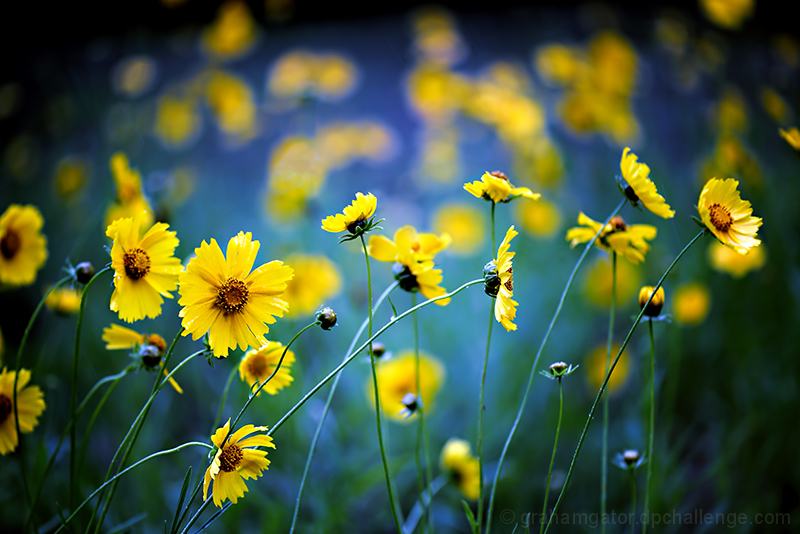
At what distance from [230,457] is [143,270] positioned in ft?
0.65

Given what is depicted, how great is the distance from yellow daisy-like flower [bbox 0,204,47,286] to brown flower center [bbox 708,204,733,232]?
81 cm

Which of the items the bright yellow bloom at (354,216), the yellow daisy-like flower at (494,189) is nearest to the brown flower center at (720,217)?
the yellow daisy-like flower at (494,189)

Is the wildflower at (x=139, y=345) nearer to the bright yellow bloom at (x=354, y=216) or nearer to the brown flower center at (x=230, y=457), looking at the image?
the brown flower center at (x=230, y=457)

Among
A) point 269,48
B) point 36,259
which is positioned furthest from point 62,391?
point 269,48

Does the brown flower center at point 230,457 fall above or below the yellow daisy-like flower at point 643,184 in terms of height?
below

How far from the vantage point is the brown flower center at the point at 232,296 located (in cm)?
40

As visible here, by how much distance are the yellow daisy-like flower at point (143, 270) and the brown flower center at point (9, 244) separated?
1.08ft

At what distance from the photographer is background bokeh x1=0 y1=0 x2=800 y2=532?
35.5 inches

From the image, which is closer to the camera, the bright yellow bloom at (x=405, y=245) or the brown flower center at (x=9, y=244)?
the bright yellow bloom at (x=405, y=245)

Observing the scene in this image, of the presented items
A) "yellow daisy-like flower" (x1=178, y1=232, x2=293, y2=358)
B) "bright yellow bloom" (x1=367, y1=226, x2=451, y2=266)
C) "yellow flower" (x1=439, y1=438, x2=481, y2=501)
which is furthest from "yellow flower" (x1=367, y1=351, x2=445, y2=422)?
"yellow daisy-like flower" (x1=178, y1=232, x2=293, y2=358)

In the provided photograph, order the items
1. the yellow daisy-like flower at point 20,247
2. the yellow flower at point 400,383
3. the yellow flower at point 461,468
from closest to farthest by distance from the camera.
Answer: the yellow daisy-like flower at point 20,247 < the yellow flower at point 461,468 < the yellow flower at point 400,383

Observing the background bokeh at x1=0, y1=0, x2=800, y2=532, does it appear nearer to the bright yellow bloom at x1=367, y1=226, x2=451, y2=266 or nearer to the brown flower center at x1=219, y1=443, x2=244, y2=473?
the bright yellow bloom at x1=367, y1=226, x2=451, y2=266

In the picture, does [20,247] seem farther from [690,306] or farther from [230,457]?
[690,306]

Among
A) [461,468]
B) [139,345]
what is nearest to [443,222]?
[461,468]
